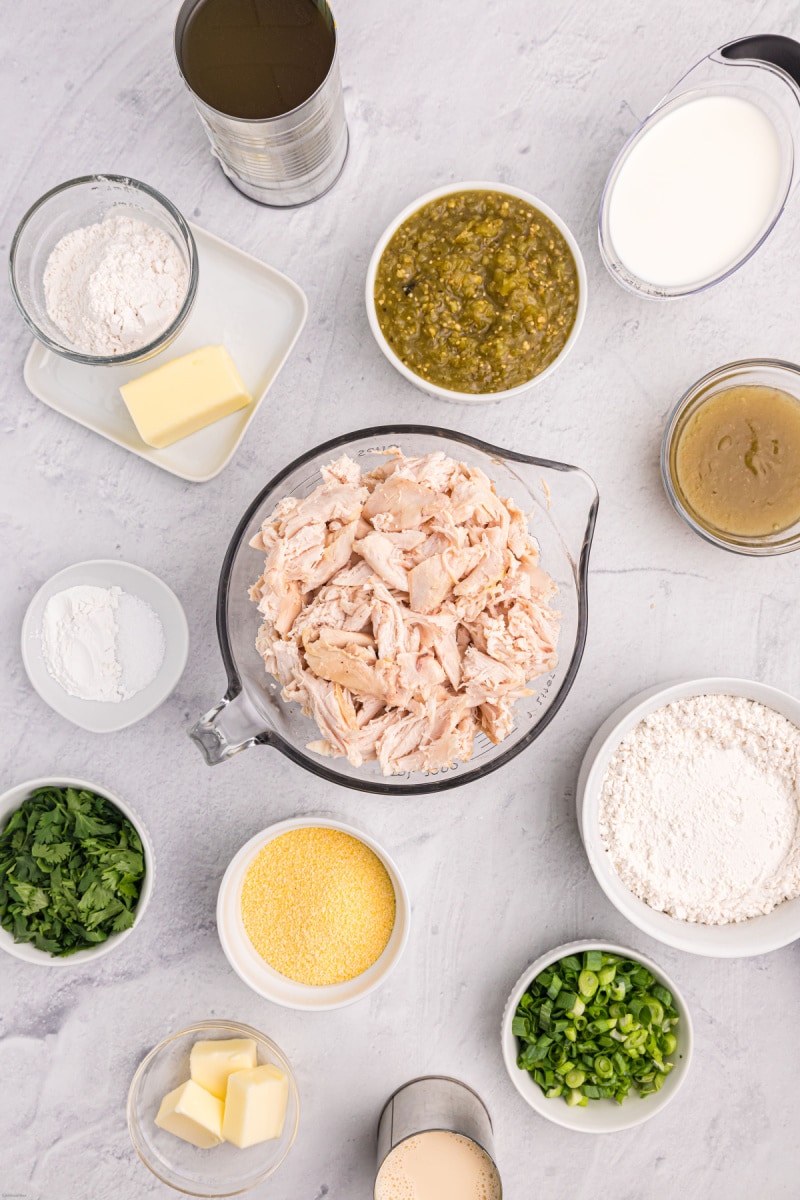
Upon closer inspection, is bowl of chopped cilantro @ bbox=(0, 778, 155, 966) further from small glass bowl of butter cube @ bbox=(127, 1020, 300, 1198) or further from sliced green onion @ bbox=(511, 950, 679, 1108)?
sliced green onion @ bbox=(511, 950, 679, 1108)

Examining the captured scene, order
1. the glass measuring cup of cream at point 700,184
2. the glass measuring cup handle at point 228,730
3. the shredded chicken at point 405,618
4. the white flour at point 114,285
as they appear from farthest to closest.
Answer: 1. the glass measuring cup of cream at point 700,184
2. the white flour at point 114,285
3. the glass measuring cup handle at point 228,730
4. the shredded chicken at point 405,618

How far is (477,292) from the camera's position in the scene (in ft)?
6.61

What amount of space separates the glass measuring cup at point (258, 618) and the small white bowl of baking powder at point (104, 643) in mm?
307

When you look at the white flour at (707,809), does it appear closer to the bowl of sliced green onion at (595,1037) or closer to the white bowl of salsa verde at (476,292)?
the bowl of sliced green onion at (595,1037)

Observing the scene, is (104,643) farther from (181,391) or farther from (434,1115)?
(434,1115)

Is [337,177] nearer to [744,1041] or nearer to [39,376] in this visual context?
[39,376]

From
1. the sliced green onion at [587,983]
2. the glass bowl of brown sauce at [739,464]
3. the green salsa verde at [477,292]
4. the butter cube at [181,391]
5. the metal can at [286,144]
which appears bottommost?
the sliced green onion at [587,983]

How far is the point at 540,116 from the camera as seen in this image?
2.21m

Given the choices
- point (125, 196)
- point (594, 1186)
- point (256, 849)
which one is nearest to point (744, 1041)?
point (594, 1186)

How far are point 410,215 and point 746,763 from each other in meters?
1.63

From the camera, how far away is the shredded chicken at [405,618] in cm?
157

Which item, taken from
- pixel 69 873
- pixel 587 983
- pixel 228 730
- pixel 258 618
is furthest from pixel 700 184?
pixel 69 873

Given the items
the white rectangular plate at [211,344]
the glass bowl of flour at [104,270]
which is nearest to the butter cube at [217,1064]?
the white rectangular plate at [211,344]

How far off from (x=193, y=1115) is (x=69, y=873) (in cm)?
65
